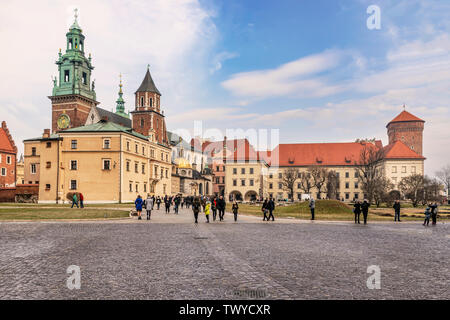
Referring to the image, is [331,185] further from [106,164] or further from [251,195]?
[106,164]

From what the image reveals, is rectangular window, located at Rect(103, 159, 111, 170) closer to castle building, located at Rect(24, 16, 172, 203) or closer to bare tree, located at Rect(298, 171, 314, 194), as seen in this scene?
castle building, located at Rect(24, 16, 172, 203)

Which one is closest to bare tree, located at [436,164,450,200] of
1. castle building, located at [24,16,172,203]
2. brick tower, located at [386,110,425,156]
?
brick tower, located at [386,110,425,156]

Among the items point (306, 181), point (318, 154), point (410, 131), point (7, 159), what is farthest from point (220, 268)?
point (410, 131)

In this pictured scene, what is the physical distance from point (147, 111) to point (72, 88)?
17975mm

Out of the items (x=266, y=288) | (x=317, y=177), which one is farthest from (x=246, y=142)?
(x=266, y=288)

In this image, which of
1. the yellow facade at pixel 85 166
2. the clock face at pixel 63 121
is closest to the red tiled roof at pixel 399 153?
the yellow facade at pixel 85 166

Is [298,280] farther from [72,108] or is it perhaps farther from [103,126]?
[72,108]

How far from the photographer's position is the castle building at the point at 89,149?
194 ft

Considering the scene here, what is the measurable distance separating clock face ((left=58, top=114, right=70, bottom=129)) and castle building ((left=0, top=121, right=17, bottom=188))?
10408 mm

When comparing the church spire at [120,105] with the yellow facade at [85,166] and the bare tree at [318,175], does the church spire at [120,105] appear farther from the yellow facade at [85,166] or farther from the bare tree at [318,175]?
the bare tree at [318,175]

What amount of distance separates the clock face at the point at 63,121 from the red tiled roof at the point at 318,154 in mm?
51419

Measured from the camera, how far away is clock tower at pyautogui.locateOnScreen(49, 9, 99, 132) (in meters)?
86.4
